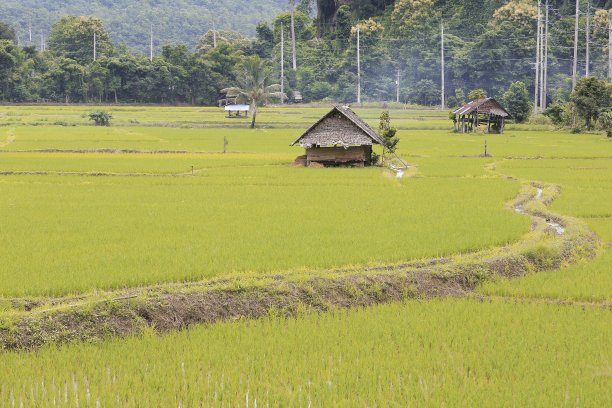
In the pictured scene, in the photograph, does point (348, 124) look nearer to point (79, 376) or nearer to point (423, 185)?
point (423, 185)

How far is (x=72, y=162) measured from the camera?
2103cm

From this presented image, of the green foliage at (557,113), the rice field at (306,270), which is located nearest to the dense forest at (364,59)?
the green foliage at (557,113)

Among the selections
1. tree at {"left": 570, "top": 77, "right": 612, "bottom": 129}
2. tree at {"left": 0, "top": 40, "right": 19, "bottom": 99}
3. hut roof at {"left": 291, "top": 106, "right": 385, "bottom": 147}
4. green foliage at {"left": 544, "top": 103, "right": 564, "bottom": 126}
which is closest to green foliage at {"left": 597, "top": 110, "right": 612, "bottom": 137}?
tree at {"left": 570, "top": 77, "right": 612, "bottom": 129}

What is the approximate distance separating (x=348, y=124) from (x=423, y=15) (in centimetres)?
3798

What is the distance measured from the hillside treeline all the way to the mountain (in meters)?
23.0

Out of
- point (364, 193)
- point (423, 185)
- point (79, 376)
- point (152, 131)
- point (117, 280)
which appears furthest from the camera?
point (152, 131)

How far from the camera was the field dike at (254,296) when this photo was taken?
18.9 ft

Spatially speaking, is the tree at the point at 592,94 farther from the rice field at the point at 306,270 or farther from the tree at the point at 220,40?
the tree at the point at 220,40

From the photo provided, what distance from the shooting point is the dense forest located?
2009 inches

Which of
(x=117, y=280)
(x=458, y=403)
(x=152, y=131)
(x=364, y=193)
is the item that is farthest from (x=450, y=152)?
(x=458, y=403)

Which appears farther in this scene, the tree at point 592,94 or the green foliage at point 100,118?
the green foliage at point 100,118

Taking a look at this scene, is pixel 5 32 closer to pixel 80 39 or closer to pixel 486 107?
pixel 80 39

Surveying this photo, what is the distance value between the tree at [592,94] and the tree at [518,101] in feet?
17.5

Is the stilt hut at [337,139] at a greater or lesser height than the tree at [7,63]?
lesser
